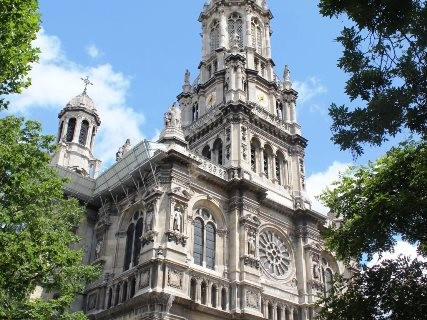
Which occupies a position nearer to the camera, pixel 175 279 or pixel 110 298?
pixel 175 279

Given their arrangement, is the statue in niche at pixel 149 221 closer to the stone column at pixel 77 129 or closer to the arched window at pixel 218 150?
the arched window at pixel 218 150

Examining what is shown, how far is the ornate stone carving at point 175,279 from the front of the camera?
2719cm

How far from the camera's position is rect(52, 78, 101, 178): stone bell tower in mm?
42281

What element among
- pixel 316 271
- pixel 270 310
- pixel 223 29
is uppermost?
pixel 223 29

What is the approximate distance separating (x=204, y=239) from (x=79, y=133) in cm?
1821

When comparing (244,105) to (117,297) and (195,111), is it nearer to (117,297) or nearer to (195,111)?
(195,111)

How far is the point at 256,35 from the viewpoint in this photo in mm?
47531

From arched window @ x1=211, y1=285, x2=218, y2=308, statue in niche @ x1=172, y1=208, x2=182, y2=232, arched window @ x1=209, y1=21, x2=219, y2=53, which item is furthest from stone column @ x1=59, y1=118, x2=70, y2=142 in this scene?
arched window @ x1=211, y1=285, x2=218, y2=308

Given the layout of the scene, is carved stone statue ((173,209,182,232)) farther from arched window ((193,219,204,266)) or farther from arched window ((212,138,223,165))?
arched window ((212,138,223,165))

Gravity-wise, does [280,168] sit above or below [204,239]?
above

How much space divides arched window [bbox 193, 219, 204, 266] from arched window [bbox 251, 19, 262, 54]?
2087cm

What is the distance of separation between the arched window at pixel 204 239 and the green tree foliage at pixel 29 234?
10491 mm

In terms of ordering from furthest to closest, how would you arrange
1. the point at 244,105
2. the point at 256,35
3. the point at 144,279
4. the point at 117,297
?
the point at 256,35
the point at 244,105
the point at 117,297
the point at 144,279

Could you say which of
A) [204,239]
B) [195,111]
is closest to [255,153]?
[195,111]
